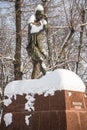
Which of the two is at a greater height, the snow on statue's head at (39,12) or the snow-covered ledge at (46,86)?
the snow on statue's head at (39,12)

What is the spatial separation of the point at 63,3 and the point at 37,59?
22.9ft

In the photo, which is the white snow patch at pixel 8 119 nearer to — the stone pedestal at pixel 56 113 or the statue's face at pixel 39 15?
the stone pedestal at pixel 56 113

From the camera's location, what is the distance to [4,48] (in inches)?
906

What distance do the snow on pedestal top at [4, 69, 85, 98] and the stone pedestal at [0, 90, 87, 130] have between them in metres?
0.13

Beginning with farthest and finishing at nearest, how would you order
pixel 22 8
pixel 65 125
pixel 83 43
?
pixel 83 43, pixel 22 8, pixel 65 125

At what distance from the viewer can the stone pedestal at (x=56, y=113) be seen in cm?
873

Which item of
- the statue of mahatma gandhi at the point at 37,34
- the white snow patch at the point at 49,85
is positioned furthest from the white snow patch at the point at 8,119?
the statue of mahatma gandhi at the point at 37,34

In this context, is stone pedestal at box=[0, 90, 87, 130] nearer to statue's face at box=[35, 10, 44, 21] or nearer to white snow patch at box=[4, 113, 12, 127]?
white snow patch at box=[4, 113, 12, 127]

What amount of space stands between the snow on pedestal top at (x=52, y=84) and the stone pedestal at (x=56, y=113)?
0.13 m

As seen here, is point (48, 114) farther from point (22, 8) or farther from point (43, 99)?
point (22, 8)

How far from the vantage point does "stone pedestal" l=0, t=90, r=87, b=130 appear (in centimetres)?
873

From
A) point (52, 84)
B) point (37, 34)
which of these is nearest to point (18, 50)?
point (37, 34)

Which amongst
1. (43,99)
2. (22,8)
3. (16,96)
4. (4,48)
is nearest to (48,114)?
(43,99)

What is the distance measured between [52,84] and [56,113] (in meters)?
0.77
